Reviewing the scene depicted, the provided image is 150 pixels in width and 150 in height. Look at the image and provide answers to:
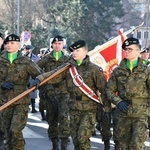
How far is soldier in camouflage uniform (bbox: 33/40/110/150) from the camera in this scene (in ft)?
24.0

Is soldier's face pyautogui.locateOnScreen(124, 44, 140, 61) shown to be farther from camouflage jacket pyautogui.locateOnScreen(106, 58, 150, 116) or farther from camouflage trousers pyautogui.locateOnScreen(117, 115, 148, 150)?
camouflage trousers pyautogui.locateOnScreen(117, 115, 148, 150)

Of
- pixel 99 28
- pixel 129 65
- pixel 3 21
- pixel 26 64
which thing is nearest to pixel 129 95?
pixel 129 65

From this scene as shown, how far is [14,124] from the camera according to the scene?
7.58 m

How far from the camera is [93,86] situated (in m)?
7.46

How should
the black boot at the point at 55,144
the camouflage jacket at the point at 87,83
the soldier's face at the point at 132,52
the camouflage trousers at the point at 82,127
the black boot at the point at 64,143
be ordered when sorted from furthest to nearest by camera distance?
the black boot at the point at 55,144 < the black boot at the point at 64,143 < the camouflage jacket at the point at 87,83 < the camouflage trousers at the point at 82,127 < the soldier's face at the point at 132,52

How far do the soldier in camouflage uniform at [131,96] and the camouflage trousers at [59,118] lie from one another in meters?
1.86

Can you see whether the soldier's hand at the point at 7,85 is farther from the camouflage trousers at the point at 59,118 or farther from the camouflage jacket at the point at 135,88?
the camouflage jacket at the point at 135,88

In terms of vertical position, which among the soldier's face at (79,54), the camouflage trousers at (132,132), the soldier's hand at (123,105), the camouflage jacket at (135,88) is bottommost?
the camouflage trousers at (132,132)

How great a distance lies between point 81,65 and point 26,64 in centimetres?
87

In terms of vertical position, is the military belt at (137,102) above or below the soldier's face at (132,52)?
below

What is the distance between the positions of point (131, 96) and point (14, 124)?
5.98 ft

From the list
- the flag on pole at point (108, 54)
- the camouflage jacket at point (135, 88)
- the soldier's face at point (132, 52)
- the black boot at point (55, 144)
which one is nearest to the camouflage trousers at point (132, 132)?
the camouflage jacket at point (135, 88)

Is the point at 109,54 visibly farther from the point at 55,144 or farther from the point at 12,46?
the point at 12,46

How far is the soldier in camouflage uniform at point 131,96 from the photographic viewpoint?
22.3 feet
